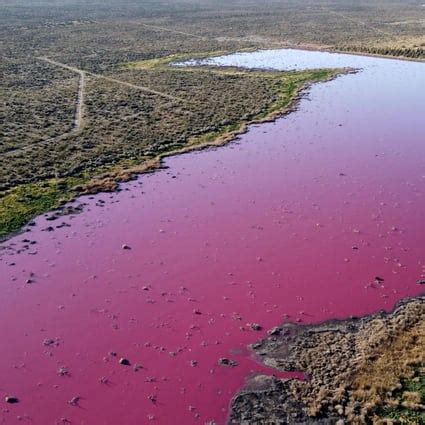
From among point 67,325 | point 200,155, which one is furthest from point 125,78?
point 67,325

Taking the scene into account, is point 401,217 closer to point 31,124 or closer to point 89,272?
point 89,272

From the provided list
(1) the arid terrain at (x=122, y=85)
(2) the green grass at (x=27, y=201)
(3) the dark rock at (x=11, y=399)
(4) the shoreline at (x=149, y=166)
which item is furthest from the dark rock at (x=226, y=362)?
(1) the arid terrain at (x=122, y=85)

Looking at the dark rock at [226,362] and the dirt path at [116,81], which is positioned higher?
the dirt path at [116,81]

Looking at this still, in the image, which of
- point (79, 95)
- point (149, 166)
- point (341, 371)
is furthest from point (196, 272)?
point (79, 95)

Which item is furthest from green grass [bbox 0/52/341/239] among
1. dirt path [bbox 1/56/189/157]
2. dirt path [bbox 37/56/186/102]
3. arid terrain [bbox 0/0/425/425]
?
dirt path [bbox 37/56/186/102]

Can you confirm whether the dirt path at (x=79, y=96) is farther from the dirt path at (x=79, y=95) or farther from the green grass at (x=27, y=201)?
the green grass at (x=27, y=201)

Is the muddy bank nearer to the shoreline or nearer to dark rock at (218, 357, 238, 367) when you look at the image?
dark rock at (218, 357, 238, 367)
